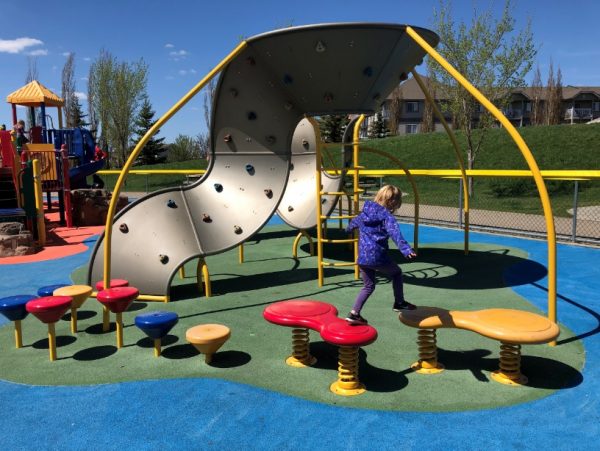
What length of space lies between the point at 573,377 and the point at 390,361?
5.56 feet

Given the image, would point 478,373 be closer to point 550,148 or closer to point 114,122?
point 550,148

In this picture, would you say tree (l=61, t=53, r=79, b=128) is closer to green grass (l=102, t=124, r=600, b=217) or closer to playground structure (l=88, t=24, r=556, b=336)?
green grass (l=102, t=124, r=600, b=217)

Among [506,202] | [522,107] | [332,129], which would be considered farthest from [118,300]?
[522,107]

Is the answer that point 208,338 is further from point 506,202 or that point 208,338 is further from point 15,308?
point 506,202

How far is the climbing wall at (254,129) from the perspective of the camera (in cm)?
689

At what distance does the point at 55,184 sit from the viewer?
17.4m

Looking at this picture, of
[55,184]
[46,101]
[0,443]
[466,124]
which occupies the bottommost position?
[0,443]

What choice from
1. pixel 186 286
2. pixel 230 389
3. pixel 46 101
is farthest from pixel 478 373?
pixel 46 101

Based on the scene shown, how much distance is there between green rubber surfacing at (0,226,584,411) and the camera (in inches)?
170

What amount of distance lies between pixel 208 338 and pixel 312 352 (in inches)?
47.4

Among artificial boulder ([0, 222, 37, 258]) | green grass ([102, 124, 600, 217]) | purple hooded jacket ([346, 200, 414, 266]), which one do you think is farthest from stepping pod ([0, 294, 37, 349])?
green grass ([102, 124, 600, 217])

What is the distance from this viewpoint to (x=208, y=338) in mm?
4738

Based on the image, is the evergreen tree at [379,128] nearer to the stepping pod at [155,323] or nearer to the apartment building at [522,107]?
the apartment building at [522,107]

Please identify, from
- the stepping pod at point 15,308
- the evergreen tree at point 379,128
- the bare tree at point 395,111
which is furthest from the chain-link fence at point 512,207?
the bare tree at point 395,111
